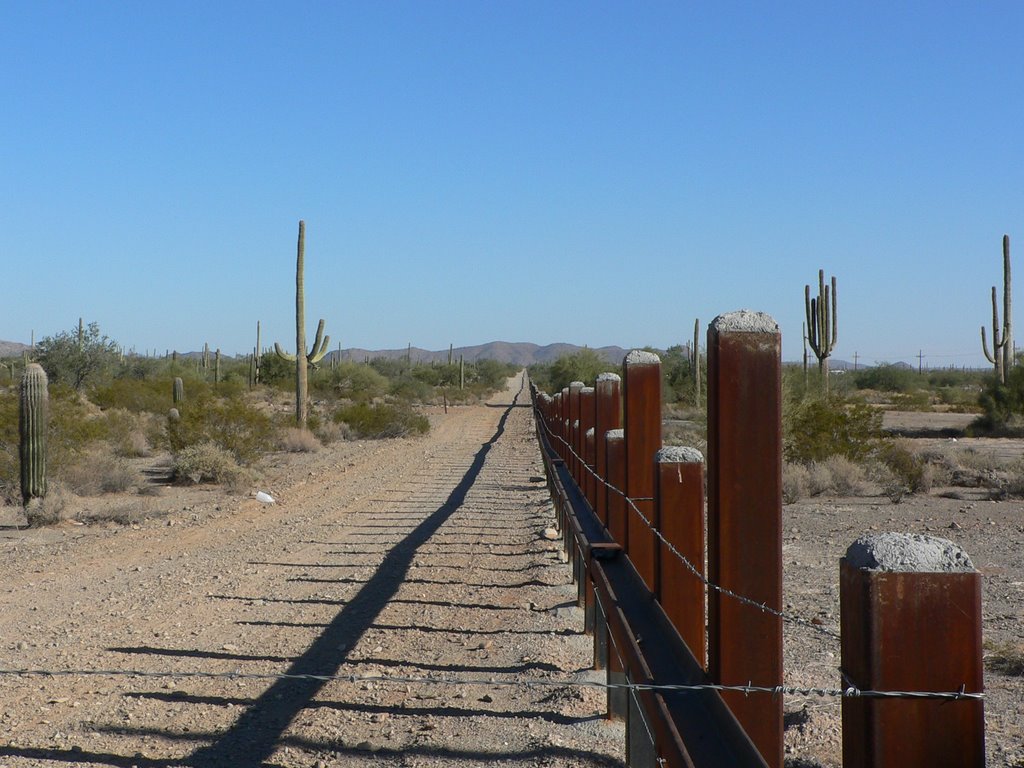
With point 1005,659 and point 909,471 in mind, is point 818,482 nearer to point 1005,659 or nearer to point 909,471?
point 909,471

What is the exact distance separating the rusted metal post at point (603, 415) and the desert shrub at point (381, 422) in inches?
1114

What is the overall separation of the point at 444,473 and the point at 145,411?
62.3 feet

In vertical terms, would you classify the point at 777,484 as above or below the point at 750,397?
below

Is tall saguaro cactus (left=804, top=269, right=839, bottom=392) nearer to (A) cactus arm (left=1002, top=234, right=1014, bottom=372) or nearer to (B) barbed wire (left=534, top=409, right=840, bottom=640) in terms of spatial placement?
(A) cactus arm (left=1002, top=234, right=1014, bottom=372)

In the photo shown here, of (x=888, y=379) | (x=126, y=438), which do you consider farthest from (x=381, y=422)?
(x=888, y=379)

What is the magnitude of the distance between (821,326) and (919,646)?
38.1m

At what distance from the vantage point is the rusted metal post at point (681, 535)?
4.09 metres

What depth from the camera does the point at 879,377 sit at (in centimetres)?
8356

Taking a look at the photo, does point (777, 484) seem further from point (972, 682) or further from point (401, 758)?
point (401, 758)

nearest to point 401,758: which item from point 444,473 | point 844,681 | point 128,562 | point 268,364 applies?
point 844,681

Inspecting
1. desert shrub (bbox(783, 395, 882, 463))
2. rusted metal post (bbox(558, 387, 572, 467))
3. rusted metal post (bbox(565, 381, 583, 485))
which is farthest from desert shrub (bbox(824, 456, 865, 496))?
rusted metal post (bbox(565, 381, 583, 485))

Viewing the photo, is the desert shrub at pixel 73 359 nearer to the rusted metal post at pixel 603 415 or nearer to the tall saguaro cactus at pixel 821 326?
the tall saguaro cactus at pixel 821 326

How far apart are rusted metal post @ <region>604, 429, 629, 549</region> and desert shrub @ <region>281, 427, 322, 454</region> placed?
23.9 m

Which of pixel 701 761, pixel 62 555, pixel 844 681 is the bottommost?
pixel 62 555
